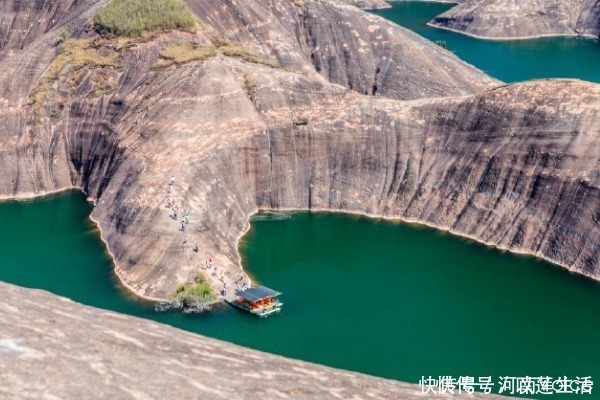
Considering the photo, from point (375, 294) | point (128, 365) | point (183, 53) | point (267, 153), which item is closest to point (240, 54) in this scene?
point (183, 53)

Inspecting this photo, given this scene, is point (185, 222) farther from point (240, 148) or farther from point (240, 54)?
point (240, 54)

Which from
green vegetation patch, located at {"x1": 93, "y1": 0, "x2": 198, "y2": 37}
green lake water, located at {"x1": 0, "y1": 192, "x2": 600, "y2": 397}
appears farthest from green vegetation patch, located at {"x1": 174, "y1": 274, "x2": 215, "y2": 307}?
green vegetation patch, located at {"x1": 93, "y1": 0, "x2": 198, "y2": 37}

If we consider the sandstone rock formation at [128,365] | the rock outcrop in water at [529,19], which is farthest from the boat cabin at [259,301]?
the rock outcrop in water at [529,19]

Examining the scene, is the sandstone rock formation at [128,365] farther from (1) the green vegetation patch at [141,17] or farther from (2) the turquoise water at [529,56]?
(2) the turquoise water at [529,56]

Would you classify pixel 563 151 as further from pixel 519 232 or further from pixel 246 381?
pixel 246 381

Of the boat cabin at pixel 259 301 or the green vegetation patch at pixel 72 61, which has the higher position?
the green vegetation patch at pixel 72 61

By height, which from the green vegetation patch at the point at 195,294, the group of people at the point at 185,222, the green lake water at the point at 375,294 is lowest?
the green lake water at the point at 375,294
